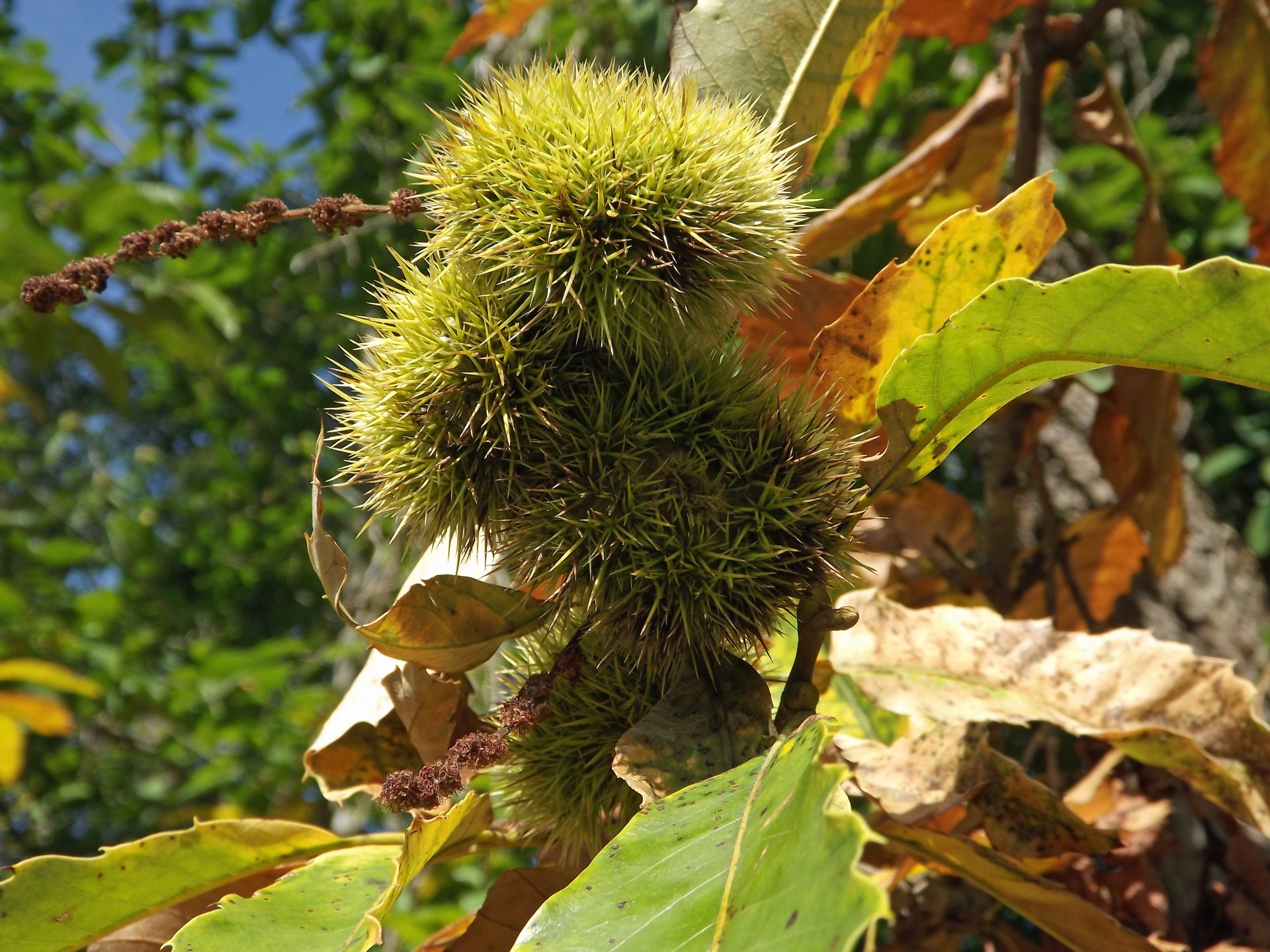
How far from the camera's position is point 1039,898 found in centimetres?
105

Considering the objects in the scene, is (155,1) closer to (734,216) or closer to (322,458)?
(322,458)

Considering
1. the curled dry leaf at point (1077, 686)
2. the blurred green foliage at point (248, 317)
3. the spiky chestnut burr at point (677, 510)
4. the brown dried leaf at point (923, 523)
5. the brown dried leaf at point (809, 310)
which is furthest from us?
the blurred green foliage at point (248, 317)

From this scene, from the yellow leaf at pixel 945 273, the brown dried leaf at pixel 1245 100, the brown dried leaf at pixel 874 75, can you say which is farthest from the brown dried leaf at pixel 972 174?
the yellow leaf at pixel 945 273

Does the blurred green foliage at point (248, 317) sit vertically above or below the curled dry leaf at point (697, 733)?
above

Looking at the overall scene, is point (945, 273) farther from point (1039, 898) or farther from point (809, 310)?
point (1039, 898)

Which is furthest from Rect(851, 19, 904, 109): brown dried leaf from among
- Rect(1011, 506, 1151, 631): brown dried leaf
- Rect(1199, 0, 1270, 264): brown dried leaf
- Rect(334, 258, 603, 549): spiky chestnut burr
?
Rect(334, 258, 603, 549): spiky chestnut burr

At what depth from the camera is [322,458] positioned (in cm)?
390

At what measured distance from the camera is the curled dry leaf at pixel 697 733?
0.84 meters

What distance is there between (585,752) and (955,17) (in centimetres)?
138

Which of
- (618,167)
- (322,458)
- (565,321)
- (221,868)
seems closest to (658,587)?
(565,321)

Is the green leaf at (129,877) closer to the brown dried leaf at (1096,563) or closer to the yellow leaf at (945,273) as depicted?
the yellow leaf at (945,273)

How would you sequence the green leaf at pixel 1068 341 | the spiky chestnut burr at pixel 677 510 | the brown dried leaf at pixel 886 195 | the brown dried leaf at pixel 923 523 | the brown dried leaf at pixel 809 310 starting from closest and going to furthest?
the green leaf at pixel 1068 341 → the spiky chestnut burr at pixel 677 510 → the brown dried leaf at pixel 809 310 → the brown dried leaf at pixel 886 195 → the brown dried leaf at pixel 923 523

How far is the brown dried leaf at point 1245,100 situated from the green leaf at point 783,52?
907 mm

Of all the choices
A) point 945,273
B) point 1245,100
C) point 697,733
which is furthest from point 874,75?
point 697,733
